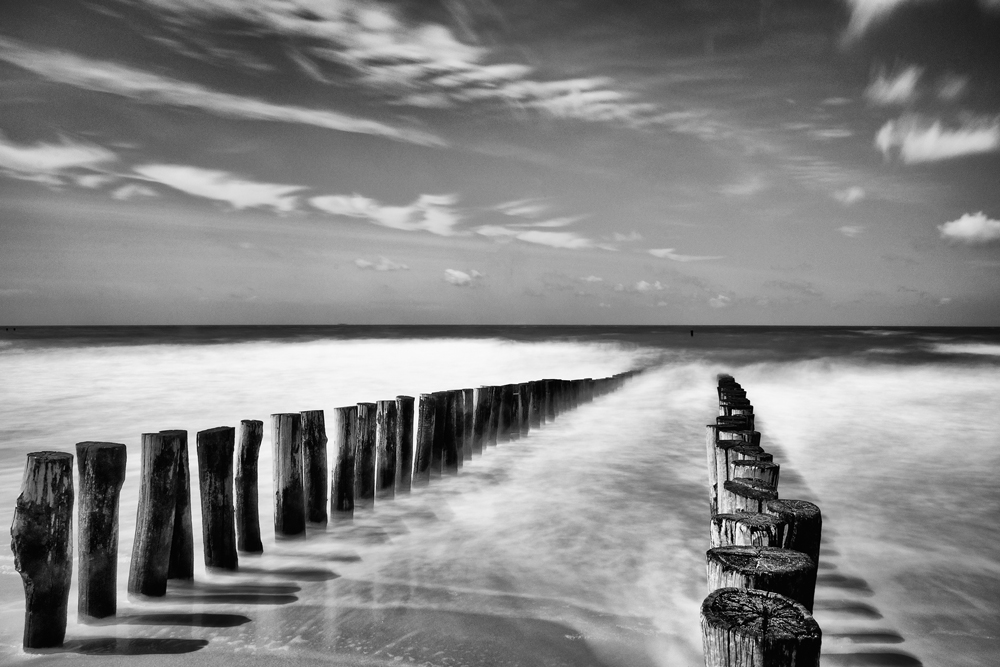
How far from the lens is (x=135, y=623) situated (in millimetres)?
3520

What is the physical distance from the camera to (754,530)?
282 cm

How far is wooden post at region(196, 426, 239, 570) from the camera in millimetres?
4039

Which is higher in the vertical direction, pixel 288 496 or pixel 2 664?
pixel 288 496

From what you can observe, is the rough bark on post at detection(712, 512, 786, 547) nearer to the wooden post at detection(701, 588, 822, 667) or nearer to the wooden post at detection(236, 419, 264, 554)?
the wooden post at detection(701, 588, 822, 667)

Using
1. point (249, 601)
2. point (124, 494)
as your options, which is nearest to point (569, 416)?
point (124, 494)

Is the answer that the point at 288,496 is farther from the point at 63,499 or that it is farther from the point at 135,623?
the point at 63,499

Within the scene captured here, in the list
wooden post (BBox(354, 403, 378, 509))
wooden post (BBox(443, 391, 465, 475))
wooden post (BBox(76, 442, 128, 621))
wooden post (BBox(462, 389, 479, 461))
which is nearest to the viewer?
wooden post (BBox(76, 442, 128, 621))

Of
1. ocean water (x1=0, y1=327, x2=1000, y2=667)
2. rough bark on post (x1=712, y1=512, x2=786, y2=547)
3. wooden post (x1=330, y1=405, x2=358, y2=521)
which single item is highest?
rough bark on post (x1=712, y1=512, x2=786, y2=547)

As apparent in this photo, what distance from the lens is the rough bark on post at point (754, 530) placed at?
2.82 metres

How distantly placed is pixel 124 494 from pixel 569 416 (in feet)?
26.6

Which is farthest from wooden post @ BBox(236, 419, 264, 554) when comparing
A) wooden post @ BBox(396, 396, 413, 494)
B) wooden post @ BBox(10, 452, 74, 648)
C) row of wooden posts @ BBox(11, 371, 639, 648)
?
wooden post @ BBox(396, 396, 413, 494)

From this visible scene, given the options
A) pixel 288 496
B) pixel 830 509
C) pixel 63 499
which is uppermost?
pixel 63 499

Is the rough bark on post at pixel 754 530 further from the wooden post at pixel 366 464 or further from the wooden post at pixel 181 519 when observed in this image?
the wooden post at pixel 366 464

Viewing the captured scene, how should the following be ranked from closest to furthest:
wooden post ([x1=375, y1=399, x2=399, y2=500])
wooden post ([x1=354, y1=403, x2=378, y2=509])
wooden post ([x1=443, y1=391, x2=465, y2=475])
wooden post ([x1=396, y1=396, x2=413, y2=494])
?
wooden post ([x1=354, y1=403, x2=378, y2=509]) < wooden post ([x1=375, y1=399, x2=399, y2=500]) < wooden post ([x1=396, y1=396, x2=413, y2=494]) < wooden post ([x1=443, y1=391, x2=465, y2=475])
